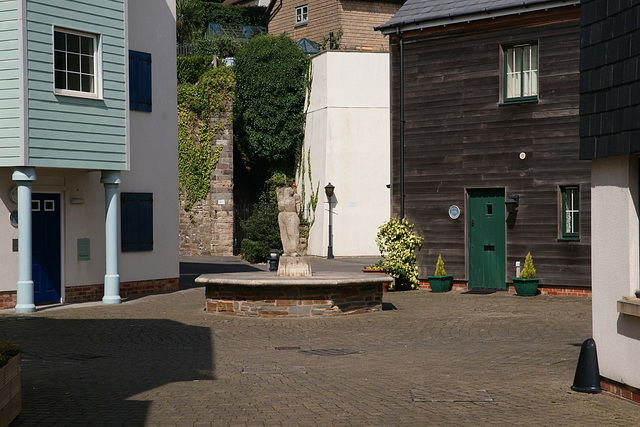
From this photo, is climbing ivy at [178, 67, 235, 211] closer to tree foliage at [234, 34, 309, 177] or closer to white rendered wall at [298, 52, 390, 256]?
tree foliage at [234, 34, 309, 177]

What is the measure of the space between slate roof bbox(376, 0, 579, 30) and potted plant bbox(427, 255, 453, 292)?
5664 millimetres

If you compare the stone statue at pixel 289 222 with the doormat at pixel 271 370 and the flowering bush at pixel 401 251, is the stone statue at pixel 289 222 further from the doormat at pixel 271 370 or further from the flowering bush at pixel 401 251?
the doormat at pixel 271 370

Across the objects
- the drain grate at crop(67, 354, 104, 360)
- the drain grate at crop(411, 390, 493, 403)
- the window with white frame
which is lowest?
the drain grate at crop(67, 354, 104, 360)

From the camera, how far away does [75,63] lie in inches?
685

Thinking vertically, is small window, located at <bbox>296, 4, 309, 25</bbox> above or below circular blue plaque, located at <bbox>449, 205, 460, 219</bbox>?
above

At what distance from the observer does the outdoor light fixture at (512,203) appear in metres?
19.6

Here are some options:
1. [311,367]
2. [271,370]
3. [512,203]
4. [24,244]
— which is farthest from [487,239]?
[271,370]

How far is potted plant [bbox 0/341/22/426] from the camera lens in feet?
22.8

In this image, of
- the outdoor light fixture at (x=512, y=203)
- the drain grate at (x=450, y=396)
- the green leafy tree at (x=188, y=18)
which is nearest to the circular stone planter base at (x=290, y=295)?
the outdoor light fixture at (x=512, y=203)

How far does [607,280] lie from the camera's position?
8734mm

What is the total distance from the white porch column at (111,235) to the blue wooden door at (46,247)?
1.02 metres

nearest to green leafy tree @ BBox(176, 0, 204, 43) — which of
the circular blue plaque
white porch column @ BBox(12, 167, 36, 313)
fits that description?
the circular blue plaque

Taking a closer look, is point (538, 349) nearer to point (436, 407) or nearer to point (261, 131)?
point (436, 407)

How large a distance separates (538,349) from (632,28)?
497 cm
